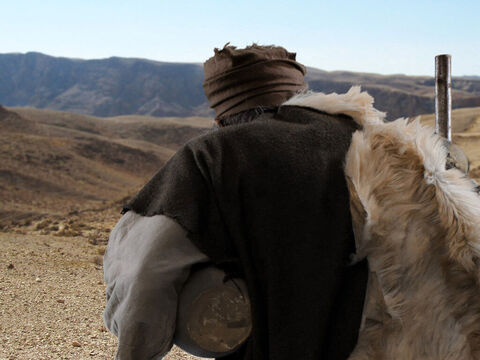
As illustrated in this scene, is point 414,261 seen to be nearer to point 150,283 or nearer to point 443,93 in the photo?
point 150,283

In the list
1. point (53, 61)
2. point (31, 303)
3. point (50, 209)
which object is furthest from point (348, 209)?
point (53, 61)

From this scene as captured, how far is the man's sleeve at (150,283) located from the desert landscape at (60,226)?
1.17 ft

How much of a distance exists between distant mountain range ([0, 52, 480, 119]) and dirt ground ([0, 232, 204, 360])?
96.1 meters

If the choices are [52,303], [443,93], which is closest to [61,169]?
[52,303]

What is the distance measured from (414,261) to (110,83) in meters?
121

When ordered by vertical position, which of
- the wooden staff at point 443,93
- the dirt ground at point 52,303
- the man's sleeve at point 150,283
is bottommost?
the dirt ground at point 52,303

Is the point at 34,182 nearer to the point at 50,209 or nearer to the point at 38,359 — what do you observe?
the point at 50,209

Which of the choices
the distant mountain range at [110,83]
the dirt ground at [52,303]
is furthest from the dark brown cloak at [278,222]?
the distant mountain range at [110,83]

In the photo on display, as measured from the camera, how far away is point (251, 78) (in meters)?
1.50

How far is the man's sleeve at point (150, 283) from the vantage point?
120 centimetres

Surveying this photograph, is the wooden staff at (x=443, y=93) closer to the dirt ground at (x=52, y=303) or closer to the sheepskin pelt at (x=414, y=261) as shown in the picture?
the sheepskin pelt at (x=414, y=261)

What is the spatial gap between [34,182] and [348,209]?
19699 mm

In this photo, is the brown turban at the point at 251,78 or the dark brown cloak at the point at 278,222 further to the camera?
the brown turban at the point at 251,78

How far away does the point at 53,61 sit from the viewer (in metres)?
122
